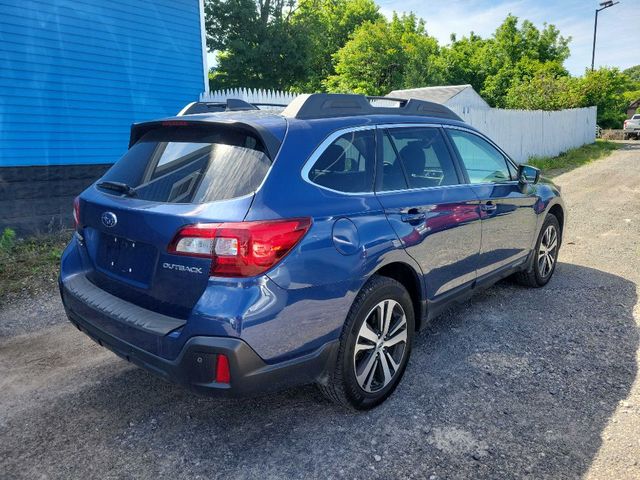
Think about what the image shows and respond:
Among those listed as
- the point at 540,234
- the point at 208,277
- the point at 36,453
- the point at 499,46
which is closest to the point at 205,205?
the point at 208,277

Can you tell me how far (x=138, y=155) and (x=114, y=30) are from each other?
712 centimetres

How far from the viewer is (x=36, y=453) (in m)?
2.57

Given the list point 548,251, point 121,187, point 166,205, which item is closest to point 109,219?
point 121,187

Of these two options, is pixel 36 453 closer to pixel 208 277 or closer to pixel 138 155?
pixel 208 277

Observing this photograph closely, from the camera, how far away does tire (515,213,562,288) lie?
15.6ft

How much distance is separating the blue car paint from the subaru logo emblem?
3cm

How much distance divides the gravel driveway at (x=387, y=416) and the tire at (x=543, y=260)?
0.60 metres

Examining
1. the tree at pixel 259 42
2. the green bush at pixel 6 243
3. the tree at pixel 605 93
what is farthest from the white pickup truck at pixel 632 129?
the green bush at pixel 6 243

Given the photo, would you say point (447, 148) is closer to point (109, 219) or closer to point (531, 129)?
point (109, 219)

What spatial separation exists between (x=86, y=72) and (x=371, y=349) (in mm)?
7930

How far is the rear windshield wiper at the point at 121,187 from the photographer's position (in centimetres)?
269

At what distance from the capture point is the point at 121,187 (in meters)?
2.77

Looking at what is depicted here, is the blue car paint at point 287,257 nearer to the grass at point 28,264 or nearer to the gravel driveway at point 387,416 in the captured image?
the gravel driveway at point 387,416

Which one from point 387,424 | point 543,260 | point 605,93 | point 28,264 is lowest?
point 387,424
